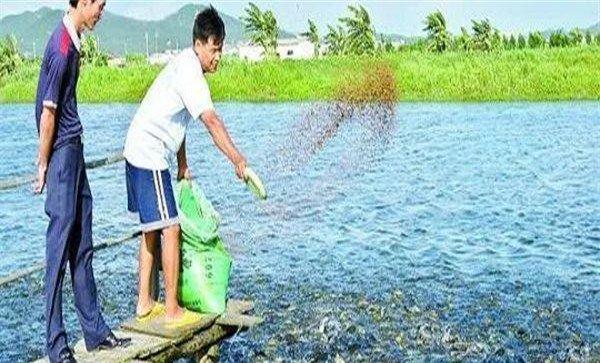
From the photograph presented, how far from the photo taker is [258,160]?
22.9 m

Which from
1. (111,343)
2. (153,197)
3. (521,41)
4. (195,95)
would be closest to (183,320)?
(111,343)

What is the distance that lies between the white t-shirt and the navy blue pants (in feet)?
1.37

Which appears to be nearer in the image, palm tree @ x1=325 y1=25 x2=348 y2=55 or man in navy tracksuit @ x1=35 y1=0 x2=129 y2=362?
man in navy tracksuit @ x1=35 y1=0 x2=129 y2=362

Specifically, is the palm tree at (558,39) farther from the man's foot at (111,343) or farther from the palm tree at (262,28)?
the man's foot at (111,343)

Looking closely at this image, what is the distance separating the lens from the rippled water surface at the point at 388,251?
29.7 ft

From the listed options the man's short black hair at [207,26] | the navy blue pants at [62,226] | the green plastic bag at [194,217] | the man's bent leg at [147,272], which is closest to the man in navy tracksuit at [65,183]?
the navy blue pants at [62,226]

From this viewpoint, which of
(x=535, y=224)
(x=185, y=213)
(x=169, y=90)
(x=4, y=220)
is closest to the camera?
(x=169, y=90)

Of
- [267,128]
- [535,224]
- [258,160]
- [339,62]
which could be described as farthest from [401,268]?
[339,62]

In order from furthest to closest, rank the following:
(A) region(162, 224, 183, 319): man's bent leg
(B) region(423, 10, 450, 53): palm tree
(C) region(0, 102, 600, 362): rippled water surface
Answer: (B) region(423, 10, 450, 53): palm tree < (C) region(0, 102, 600, 362): rippled water surface < (A) region(162, 224, 183, 319): man's bent leg

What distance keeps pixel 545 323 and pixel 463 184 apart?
945 cm

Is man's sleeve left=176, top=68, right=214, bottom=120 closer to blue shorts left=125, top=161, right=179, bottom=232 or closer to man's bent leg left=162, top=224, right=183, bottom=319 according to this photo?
blue shorts left=125, top=161, right=179, bottom=232

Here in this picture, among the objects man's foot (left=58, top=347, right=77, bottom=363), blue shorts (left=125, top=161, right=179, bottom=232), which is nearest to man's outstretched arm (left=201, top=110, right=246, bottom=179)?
blue shorts (left=125, top=161, right=179, bottom=232)

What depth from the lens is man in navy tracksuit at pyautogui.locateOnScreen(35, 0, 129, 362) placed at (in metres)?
5.30

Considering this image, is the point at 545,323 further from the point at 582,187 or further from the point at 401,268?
the point at 582,187
